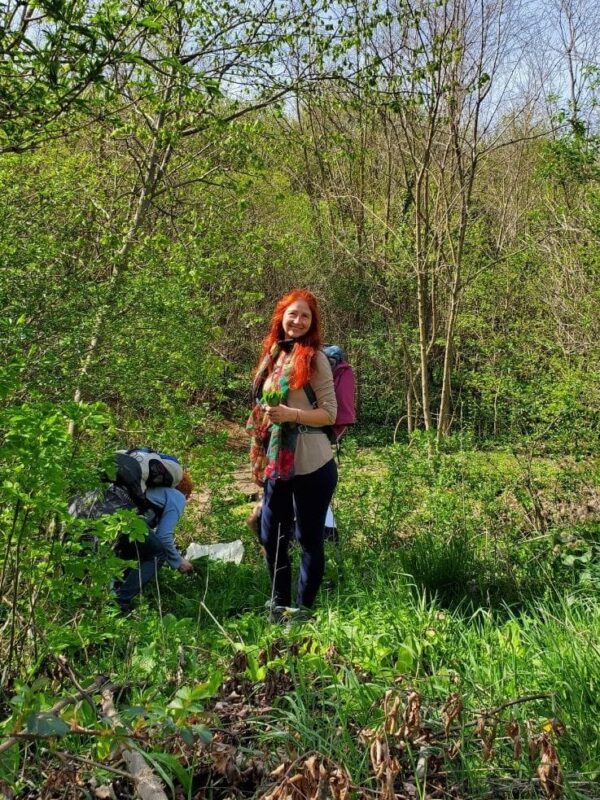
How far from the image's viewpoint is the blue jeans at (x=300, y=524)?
139 inches

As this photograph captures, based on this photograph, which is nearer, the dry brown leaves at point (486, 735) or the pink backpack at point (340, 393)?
the dry brown leaves at point (486, 735)

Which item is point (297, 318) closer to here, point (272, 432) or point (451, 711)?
point (272, 432)

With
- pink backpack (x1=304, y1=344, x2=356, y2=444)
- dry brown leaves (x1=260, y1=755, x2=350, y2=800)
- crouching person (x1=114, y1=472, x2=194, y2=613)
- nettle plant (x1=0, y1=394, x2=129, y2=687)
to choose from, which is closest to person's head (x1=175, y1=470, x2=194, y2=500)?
crouching person (x1=114, y1=472, x2=194, y2=613)

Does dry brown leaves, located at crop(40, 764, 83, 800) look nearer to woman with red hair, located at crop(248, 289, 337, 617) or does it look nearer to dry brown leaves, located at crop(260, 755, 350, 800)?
dry brown leaves, located at crop(260, 755, 350, 800)

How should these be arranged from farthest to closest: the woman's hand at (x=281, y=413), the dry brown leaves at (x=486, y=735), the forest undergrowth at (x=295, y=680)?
the woman's hand at (x=281, y=413) → the dry brown leaves at (x=486, y=735) → the forest undergrowth at (x=295, y=680)

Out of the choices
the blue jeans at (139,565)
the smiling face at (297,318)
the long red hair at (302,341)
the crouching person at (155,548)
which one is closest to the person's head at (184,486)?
the crouching person at (155,548)

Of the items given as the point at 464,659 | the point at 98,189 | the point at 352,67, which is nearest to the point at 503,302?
the point at 352,67

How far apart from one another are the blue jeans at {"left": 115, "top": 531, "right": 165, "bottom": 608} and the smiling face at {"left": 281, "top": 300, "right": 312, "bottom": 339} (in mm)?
1537

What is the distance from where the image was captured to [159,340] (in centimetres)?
542

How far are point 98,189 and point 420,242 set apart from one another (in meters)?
5.23

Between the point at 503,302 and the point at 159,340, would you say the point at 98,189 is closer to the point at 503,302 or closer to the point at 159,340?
the point at 159,340

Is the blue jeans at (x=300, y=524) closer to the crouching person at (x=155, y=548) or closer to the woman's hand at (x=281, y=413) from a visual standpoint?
the woman's hand at (x=281, y=413)

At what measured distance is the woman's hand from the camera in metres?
3.45

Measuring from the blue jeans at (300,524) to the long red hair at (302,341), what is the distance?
0.47 metres
